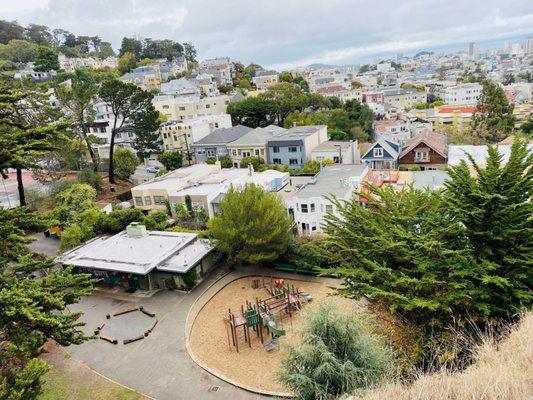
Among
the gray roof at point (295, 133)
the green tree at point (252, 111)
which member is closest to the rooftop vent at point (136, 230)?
the gray roof at point (295, 133)

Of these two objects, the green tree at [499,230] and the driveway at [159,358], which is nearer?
the green tree at [499,230]

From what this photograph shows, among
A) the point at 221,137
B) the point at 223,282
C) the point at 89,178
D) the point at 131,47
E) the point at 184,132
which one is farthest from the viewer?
the point at 131,47

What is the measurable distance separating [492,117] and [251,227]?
149 feet

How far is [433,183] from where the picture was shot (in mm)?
30719

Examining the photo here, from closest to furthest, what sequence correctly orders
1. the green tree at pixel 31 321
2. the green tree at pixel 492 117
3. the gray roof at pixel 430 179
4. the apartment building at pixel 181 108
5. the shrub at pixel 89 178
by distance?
the green tree at pixel 31 321 < the gray roof at pixel 430 179 < the shrub at pixel 89 178 < the green tree at pixel 492 117 < the apartment building at pixel 181 108

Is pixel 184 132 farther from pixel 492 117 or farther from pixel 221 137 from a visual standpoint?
pixel 492 117

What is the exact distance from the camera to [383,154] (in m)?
43.3

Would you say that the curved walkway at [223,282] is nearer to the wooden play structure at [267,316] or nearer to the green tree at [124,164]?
the wooden play structure at [267,316]

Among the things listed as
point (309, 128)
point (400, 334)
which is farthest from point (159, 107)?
point (400, 334)

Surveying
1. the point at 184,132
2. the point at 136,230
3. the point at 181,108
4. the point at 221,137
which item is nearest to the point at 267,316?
the point at 136,230

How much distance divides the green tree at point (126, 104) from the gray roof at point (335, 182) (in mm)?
20131

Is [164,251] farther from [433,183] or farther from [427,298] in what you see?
Answer: [433,183]

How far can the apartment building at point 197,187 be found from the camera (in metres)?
31.8

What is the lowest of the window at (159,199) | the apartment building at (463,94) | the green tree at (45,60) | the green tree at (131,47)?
the window at (159,199)
